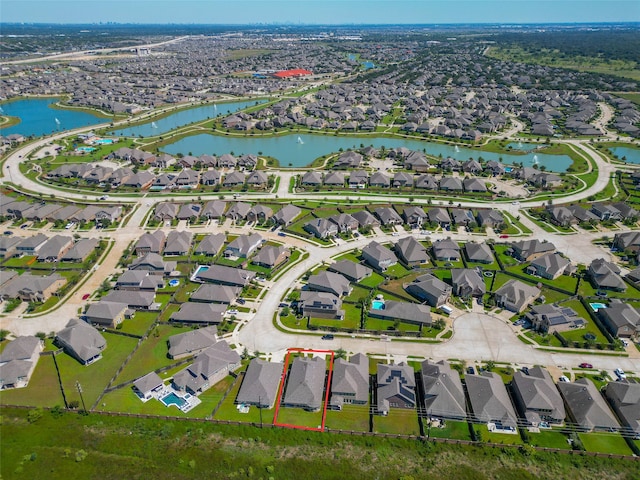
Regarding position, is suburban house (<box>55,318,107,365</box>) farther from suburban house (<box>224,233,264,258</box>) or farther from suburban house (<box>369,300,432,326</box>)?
suburban house (<box>369,300,432,326</box>)

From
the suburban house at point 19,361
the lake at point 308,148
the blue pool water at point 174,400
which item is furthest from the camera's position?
the lake at point 308,148

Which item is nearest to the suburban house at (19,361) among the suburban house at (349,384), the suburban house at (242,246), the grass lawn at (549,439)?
the suburban house at (242,246)

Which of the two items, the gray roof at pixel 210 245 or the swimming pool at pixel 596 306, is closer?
the swimming pool at pixel 596 306

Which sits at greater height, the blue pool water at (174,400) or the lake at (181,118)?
the blue pool water at (174,400)

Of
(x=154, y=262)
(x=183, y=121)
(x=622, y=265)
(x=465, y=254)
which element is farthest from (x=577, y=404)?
(x=183, y=121)

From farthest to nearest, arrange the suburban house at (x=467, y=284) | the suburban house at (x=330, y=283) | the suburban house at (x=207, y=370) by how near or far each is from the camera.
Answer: the suburban house at (x=467, y=284), the suburban house at (x=330, y=283), the suburban house at (x=207, y=370)

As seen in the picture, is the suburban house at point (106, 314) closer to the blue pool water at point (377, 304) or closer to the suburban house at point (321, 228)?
the blue pool water at point (377, 304)

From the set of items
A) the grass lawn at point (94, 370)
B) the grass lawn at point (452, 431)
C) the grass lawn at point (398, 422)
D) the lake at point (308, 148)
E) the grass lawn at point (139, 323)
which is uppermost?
the grass lawn at point (452, 431)

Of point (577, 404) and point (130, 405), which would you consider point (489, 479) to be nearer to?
point (577, 404)
